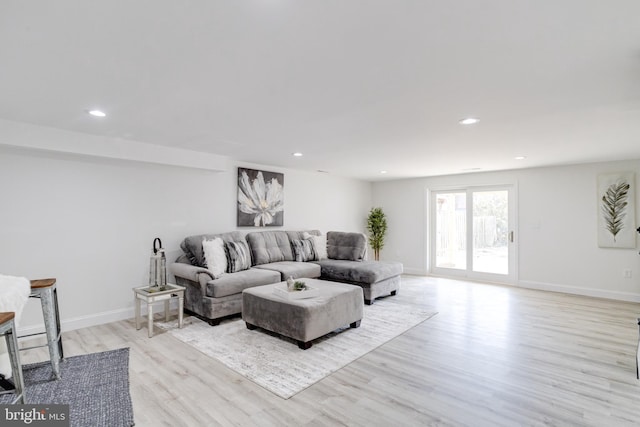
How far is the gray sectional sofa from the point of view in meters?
3.84

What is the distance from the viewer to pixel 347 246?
5820mm

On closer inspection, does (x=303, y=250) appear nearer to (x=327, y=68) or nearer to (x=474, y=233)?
(x=474, y=233)

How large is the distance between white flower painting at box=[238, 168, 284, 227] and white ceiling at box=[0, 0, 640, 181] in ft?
5.69

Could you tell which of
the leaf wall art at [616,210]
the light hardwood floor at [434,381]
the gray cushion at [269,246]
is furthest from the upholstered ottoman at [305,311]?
the leaf wall art at [616,210]

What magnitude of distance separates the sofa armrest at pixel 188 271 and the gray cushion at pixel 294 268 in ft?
3.25

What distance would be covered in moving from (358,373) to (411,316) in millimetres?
1733

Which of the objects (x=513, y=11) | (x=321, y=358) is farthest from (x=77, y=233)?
(x=513, y=11)

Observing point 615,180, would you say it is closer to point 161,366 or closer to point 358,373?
point 358,373

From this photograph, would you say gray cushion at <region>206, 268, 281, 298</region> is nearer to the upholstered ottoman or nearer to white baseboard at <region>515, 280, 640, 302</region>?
the upholstered ottoman

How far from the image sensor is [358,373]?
8.76ft

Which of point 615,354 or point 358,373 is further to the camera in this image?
point 615,354

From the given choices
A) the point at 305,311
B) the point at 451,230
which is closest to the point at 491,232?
the point at 451,230

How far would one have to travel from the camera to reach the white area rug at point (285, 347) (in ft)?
8.55

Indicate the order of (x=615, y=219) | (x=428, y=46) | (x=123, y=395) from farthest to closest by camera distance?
1. (x=615, y=219)
2. (x=123, y=395)
3. (x=428, y=46)
